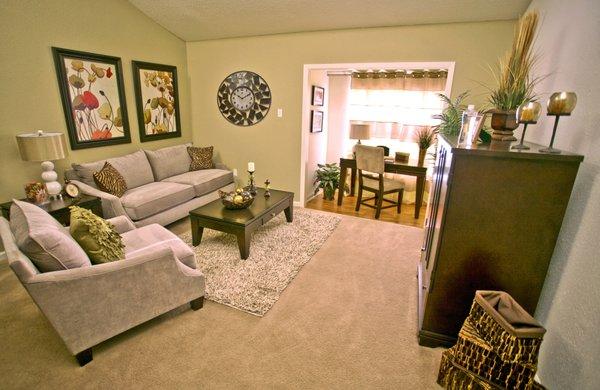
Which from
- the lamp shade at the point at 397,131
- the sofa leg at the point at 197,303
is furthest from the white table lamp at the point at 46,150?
the lamp shade at the point at 397,131

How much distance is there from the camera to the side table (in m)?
2.64

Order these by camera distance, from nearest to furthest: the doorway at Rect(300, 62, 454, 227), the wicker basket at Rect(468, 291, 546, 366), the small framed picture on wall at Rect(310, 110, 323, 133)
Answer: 1. the wicker basket at Rect(468, 291, 546, 366)
2. the doorway at Rect(300, 62, 454, 227)
3. the small framed picture on wall at Rect(310, 110, 323, 133)

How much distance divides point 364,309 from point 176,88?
166 inches

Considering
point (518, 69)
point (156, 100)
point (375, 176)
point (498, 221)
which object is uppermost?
point (518, 69)

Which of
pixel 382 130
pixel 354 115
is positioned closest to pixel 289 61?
pixel 354 115

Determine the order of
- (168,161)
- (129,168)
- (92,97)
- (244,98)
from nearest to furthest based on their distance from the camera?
1. (92,97)
2. (129,168)
3. (168,161)
4. (244,98)

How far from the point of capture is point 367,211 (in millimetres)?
A: 4473

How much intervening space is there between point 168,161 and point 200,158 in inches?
19.3

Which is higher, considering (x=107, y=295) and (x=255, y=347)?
(x=107, y=295)

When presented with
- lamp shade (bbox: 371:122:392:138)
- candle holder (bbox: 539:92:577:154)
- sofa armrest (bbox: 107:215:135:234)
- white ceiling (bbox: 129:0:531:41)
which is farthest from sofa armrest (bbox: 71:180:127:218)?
lamp shade (bbox: 371:122:392:138)

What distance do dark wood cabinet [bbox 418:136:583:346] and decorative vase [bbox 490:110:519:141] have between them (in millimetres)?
105

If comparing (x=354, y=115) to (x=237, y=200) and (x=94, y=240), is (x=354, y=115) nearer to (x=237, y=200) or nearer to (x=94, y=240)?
(x=237, y=200)

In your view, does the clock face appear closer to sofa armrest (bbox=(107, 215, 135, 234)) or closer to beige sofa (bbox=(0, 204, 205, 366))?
sofa armrest (bbox=(107, 215, 135, 234))

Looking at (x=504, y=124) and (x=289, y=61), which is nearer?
(x=504, y=124)
